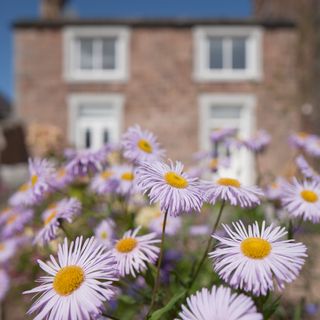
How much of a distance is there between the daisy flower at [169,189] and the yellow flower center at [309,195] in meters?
0.31

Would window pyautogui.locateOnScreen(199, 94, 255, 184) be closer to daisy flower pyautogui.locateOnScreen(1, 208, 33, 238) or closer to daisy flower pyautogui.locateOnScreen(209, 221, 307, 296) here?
daisy flower pyautogui.locateOnScreen(1, 208, 33, 238)

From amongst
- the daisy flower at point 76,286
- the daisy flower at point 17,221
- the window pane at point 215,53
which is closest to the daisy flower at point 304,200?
the daisy flower at point 76,286

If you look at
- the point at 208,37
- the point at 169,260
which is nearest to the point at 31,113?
the point at 208,37

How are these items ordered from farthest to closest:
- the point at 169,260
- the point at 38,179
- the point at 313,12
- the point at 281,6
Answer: the point at 281,6
the point at 313,12
the point at 169,260
the point at 38,179

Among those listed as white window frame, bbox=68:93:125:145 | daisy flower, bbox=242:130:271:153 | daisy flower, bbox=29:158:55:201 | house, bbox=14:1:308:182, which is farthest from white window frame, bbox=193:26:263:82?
daisy flower, bbox=29:158:55:201

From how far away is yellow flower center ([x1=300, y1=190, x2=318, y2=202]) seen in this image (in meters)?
0.93

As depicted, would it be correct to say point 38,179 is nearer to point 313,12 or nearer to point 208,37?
point 313,12

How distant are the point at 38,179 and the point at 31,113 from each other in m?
9.30

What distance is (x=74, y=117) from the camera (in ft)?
31.9

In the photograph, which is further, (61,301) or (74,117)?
(74,117)

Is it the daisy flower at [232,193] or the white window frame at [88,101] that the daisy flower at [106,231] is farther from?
the white window frame at [88,101]

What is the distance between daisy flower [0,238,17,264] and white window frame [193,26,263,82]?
8591 millimetres

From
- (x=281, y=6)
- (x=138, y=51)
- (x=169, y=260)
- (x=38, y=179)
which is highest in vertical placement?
(x=281, y=6)

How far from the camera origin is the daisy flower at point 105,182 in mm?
1204
